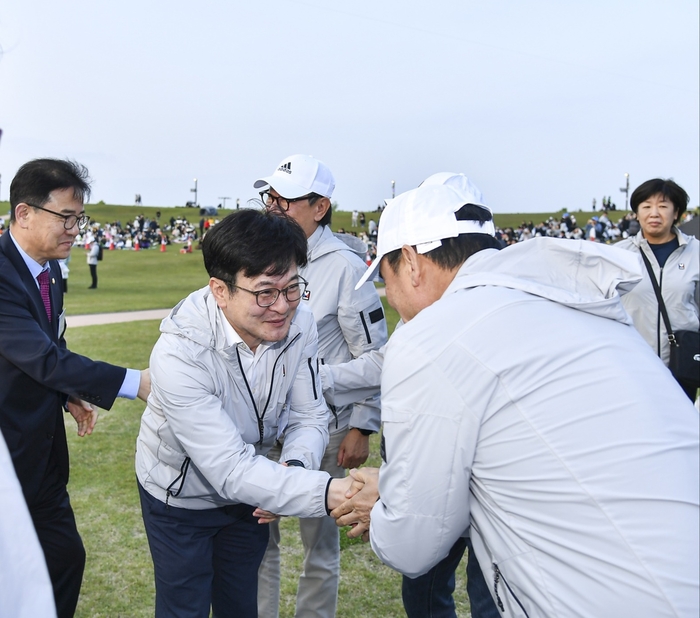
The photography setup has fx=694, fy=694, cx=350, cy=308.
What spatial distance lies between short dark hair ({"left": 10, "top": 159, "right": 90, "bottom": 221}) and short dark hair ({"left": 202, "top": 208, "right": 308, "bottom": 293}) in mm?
1282

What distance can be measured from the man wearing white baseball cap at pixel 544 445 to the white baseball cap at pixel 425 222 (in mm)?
251

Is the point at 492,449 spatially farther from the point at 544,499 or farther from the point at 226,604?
the point at 226,604

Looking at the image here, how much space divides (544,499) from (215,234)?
1593 mm

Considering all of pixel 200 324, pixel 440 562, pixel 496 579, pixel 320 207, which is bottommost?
pixel 440 562

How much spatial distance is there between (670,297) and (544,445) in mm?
4634

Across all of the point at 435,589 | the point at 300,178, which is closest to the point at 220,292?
the point at 300,178

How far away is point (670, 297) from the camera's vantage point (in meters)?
5.75

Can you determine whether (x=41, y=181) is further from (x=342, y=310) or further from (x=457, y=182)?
(x=457, y=182)

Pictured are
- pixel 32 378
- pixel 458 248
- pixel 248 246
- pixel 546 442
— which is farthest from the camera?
pixel 32 378

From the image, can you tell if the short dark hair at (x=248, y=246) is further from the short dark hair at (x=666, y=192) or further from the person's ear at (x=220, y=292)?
the short dark hair at (x=666, y=192)

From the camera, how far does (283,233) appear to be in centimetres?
274

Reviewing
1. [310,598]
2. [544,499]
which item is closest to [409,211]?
[544,499]

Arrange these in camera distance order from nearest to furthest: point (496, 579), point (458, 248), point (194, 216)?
point (496, 579), point (458, 248), point (194, 216)

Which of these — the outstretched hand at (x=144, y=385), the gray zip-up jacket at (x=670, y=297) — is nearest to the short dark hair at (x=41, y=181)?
the outstretched hand at (x=144, y=385)
